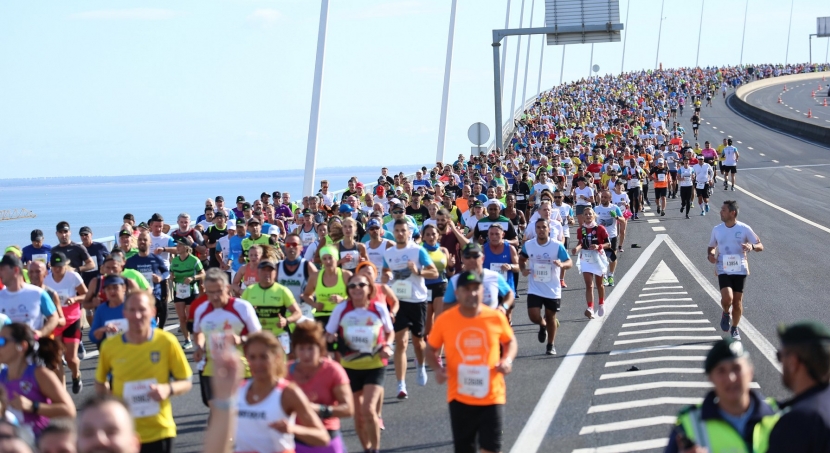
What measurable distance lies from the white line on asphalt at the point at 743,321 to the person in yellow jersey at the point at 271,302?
4.86 meters

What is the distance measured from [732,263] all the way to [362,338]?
661 cm

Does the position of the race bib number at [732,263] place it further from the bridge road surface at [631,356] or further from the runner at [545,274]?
the runner at [545,274]

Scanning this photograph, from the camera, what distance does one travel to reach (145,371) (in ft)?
23.1

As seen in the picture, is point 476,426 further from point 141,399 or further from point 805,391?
point 805,391

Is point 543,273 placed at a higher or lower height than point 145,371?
higher

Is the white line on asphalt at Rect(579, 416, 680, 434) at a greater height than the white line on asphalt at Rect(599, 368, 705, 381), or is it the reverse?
the white line on asphalt at Rect(599, 368, 705, 381)

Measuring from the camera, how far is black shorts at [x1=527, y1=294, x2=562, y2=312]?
13.5 metres

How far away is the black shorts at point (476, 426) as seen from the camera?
24.2 feet

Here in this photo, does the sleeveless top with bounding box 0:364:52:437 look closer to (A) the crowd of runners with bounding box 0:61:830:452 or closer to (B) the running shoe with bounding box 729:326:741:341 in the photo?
(A) the crowd of runners with bounding box 0:61:830:452

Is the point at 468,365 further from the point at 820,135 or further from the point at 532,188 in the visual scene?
the point at 820,135

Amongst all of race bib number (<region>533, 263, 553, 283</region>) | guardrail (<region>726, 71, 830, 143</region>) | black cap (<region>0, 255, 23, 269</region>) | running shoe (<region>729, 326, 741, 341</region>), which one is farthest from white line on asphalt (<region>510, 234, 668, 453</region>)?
guardrail (<region>726, 71, 830, 143</region>)

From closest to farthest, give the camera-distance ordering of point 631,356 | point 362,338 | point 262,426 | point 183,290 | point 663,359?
point 262,426 < point 362,338 < point 663,359 < point 631,356 < point 183,290

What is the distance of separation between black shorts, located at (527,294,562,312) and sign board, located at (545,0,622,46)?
83.9 ft

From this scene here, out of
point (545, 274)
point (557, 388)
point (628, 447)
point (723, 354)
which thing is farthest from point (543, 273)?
point (723, 354)
